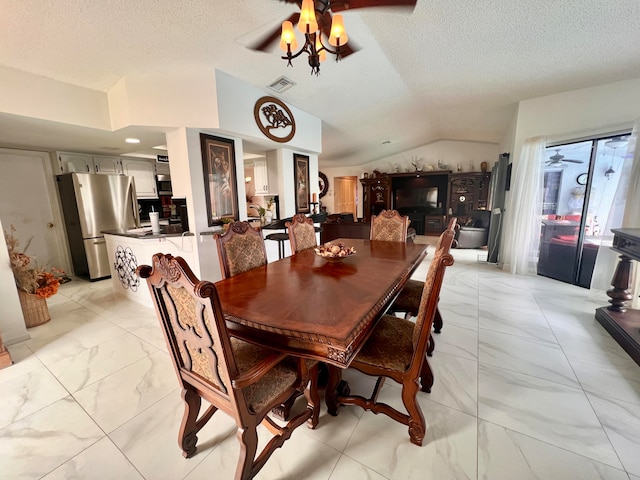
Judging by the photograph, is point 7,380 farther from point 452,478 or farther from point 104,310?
point 452,478

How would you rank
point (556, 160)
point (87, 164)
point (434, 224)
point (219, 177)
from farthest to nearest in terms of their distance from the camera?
point (434, 224)
point (87, 164)
point (556, 160)
point (219, 177)

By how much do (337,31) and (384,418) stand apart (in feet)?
7.74

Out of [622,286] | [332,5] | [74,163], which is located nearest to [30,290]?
[74,163]

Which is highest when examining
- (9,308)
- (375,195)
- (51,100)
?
(51,100)

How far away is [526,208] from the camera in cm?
376

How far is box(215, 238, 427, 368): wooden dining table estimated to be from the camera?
102cm

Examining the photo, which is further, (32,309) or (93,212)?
(93,212)

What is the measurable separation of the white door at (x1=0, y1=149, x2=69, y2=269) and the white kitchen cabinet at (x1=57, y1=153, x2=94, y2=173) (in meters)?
0.22

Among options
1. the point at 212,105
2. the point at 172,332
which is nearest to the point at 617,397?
the point at 172,332

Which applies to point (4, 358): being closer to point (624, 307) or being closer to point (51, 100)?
point (51, 100)

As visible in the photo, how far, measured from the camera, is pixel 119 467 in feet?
4.06

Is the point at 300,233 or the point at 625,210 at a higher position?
the point at 625,210

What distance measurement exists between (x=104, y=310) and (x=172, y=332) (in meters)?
2.68

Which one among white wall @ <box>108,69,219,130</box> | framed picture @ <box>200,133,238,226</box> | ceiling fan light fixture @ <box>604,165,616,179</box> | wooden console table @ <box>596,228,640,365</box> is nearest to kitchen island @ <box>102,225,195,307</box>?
framed picture @ <box>200,133,238,226</box>
